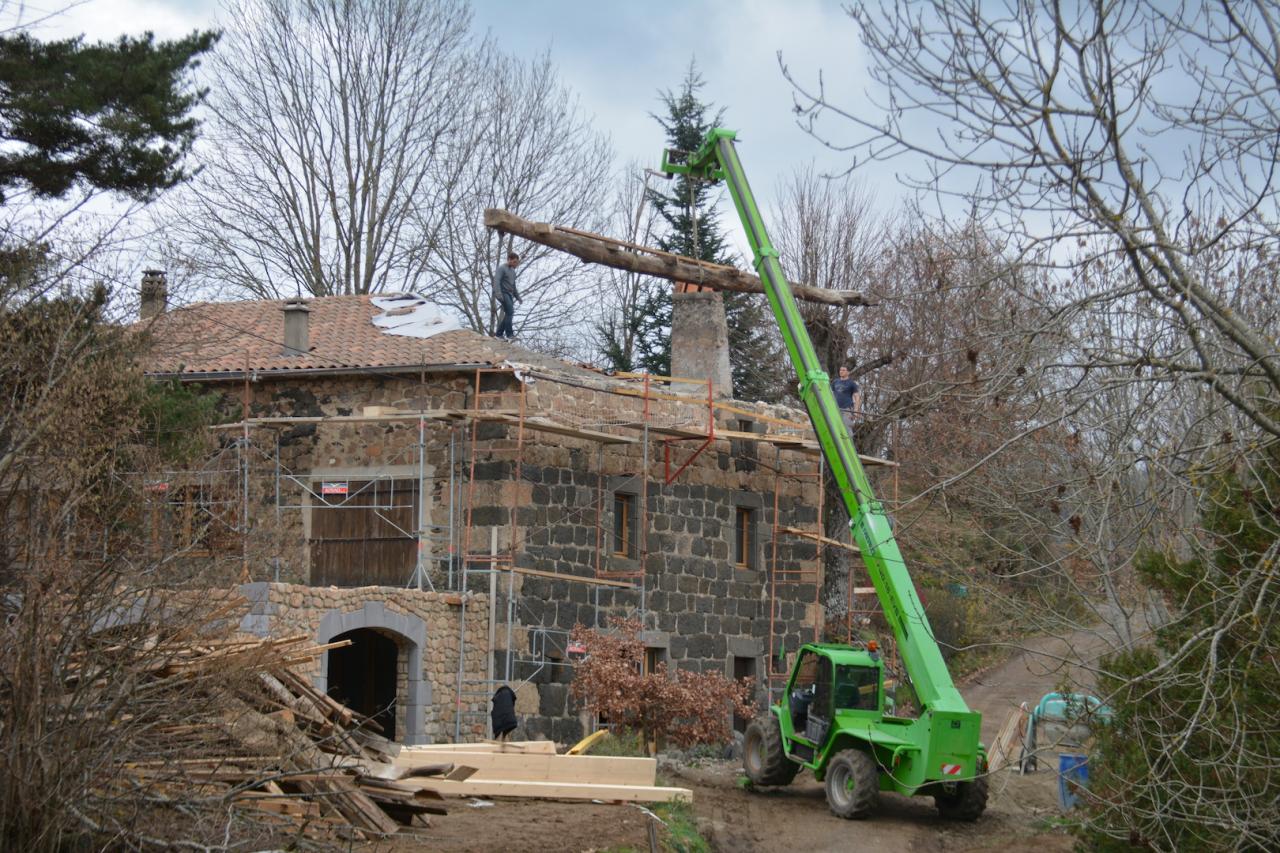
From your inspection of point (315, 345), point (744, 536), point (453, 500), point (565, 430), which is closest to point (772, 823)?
point (565, 430)

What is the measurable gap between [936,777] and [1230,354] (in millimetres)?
8875

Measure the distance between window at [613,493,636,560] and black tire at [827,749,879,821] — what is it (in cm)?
609

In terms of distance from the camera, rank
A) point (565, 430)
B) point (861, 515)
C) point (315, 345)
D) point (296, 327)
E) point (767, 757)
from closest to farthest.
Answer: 1. point (861, 515)
2. point (767, 757)
3. point (565, 430)
4. point (296, 327)
5. point (315, 345)

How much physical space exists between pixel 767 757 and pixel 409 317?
28.4 feet

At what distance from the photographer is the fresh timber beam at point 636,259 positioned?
21.5m

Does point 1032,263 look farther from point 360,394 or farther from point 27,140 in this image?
point 360,394

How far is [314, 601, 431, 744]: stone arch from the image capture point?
18578 millimetres

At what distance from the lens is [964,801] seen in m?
16.8

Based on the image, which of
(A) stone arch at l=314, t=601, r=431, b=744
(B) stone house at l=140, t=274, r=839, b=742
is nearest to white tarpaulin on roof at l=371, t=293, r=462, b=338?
(B) stone house at l=140, t=274, r=839, b=742

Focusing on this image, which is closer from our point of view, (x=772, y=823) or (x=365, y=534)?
(x=772, y=823)

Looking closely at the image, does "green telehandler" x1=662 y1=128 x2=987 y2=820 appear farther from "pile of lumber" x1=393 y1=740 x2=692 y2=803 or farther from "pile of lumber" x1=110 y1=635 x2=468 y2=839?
"pile of lumber" x1=110 y1=635 x2=468 y2=839

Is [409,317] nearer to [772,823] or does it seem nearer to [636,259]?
[636,259]

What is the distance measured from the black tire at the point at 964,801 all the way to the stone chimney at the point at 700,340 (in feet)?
28.5

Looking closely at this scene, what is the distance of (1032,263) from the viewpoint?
24.4 ft
